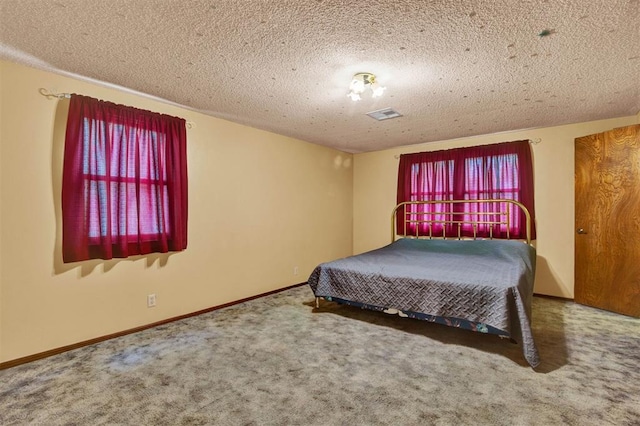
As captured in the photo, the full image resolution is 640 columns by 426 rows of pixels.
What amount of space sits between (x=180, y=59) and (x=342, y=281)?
2393 mm

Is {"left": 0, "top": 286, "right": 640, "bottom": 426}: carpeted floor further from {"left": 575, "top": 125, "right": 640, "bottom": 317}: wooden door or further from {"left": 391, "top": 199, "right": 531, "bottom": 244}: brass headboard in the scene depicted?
{"left": 391, "top": 199, "right": 531, "bottom": 244}: brass headboard

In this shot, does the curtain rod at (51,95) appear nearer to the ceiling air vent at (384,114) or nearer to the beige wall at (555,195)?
the ceiling air vent at (384,114)

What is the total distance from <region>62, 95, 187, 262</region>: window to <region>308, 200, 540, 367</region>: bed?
1.69m

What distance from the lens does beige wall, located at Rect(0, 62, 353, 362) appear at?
224 centimetres

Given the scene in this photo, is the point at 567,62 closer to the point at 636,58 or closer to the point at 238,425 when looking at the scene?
the point at 636,58

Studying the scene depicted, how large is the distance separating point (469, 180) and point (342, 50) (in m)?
3.16

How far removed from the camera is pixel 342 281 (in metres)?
3.15

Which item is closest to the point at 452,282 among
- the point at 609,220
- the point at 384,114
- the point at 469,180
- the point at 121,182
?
the point at 384,114

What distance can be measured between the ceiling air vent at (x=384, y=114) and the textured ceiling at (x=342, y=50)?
0.38 ft

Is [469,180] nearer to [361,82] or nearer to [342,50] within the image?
[361,82]

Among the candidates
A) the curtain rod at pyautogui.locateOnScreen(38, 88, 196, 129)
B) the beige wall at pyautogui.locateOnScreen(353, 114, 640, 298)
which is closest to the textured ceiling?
the curtain rod at pyautogui.locateOnScreen(38, 88, 196, 129)

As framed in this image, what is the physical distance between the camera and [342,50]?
6.72 ft

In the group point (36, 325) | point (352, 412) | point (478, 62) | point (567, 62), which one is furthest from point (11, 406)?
point (567, 62)

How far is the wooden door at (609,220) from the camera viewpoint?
314 cm
